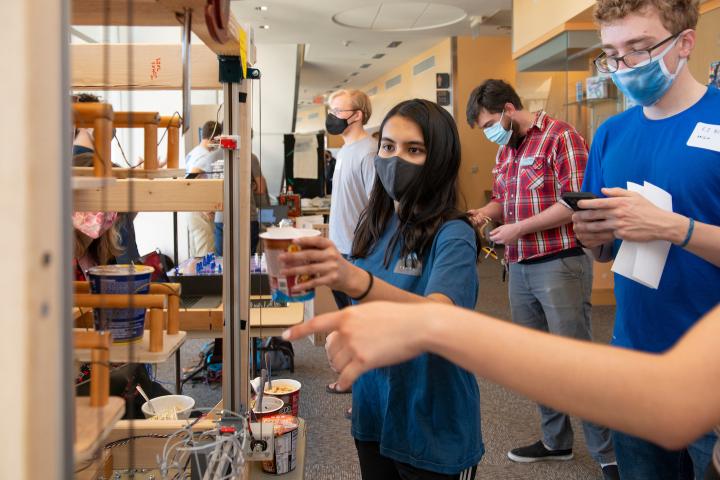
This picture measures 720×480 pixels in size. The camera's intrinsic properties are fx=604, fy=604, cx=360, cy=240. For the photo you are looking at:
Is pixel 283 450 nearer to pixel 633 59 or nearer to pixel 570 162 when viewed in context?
pixel 633 59

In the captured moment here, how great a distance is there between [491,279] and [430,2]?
12.3ft

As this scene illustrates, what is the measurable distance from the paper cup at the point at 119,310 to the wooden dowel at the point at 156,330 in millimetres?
22

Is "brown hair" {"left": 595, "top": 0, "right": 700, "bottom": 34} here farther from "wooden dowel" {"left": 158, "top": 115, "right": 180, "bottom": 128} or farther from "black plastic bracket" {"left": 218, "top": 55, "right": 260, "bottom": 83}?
"wooden dowel" {"left": 158, "top": 115, "right": 180, "bottom": 128}

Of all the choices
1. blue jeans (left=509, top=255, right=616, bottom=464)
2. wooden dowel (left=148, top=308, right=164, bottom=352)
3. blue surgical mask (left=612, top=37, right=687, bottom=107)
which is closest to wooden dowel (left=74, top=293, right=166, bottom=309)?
wooden dowel (left=148, top=308, right=164, bottom=352)

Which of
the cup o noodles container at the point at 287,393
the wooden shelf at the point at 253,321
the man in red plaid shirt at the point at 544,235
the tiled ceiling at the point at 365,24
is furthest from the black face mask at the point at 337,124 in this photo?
the tiled ceiling at the point at 365,24

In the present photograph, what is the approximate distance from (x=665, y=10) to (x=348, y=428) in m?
2.61

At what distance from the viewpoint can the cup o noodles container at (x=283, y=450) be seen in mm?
1793

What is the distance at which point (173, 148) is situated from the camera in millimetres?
1449

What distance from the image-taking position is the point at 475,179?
10.5 meters

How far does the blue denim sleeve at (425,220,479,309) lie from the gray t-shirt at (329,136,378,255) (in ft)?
6.67

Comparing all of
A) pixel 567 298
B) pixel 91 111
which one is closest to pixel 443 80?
pixel 567 298

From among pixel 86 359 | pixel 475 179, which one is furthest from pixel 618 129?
pixel 475 179

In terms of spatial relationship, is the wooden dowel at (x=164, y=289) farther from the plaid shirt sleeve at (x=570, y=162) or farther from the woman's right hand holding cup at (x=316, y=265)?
the plaid shirt sleeve at (x=570, y=162)

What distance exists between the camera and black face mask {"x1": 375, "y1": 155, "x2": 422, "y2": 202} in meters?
1.48
